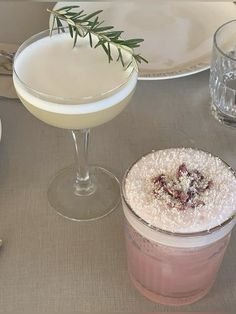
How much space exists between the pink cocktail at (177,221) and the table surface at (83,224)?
0.02 meters

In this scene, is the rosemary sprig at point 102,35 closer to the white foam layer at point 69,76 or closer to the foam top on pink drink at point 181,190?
the white foam layer at point 69,76

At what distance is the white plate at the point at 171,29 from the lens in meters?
0.94

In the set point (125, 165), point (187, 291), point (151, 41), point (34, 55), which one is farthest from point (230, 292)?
point (151, 41)

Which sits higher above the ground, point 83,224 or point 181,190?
point 181,190

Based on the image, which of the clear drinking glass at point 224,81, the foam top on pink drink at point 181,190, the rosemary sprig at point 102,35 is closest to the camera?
the foam top on pink drink at point 181,190

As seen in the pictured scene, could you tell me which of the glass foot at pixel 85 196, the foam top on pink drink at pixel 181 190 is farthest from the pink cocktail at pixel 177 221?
the glass foot at pixel 85 196

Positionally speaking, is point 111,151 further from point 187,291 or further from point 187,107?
point 187,291

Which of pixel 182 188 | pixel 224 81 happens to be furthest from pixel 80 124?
pixel 224 81

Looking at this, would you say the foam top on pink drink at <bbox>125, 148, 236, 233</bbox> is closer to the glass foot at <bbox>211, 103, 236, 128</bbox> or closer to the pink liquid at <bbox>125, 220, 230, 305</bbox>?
the pink liquid at <bbox>125, 220, 230, 305</bbox>

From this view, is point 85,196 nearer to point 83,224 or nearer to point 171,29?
point 83,224

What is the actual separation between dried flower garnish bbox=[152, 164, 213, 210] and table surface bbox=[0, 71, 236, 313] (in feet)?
0.43

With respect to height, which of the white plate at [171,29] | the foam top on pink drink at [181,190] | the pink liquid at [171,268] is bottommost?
the pink liquid at [171,268]

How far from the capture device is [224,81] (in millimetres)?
874

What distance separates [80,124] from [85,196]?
15 centimetres
